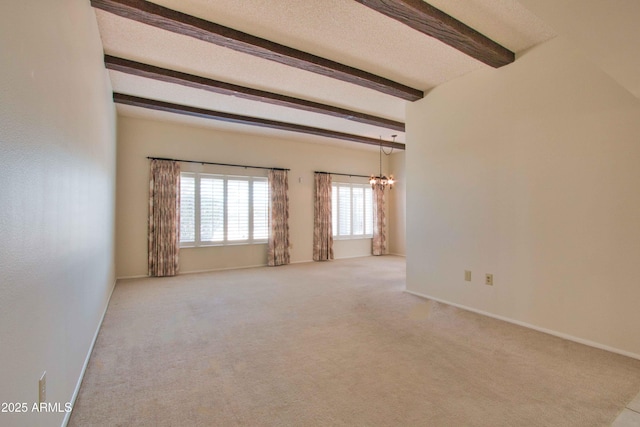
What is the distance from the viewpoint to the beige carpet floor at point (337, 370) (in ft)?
6.46

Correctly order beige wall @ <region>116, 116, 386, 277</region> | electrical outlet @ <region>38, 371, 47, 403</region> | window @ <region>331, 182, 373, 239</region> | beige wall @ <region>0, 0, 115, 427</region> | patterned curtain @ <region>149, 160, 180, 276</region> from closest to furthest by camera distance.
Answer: beige wall @ <region>0, 0, 115, 427</region> < electrical outlet @ <region>38, 371, 47, 403</region> < beige wall @ <region>116, 116, 386, 277</region> < patterned curtain @ <region>149, 160, 180, 276</region> < window @ <region>331, 182, 373, 239</region>

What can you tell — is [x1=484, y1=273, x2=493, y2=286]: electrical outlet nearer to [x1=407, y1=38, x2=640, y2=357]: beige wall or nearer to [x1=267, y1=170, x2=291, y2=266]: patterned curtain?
[x1=407, y1=38, x2=640, y2=357]: beige wall

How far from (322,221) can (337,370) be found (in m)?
5.83

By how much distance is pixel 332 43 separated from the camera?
341 centimetres

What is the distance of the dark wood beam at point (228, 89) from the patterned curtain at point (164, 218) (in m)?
2.55

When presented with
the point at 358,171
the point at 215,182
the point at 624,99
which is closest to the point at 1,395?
the point at 624,99

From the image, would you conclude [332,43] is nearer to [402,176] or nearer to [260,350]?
[260,350]

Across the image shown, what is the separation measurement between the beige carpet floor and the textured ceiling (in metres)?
3.13

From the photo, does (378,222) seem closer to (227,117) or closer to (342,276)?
(342,276)

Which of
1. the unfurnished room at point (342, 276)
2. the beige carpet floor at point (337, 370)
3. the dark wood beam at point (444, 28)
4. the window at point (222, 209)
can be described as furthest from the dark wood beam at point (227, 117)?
the dark wood beam at point (444, 28)

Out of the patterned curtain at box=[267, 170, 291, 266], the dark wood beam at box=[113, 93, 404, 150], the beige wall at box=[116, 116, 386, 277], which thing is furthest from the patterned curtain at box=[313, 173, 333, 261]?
the dark wood beam at box=[113, 93, 404, 150]

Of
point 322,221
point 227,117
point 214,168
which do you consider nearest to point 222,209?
point 214,168

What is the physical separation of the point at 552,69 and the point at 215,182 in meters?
6.01

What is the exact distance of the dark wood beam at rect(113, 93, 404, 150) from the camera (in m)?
5.00
